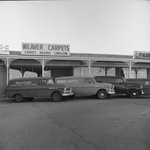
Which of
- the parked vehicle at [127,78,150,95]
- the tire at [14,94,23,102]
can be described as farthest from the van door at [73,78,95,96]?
the tire at [14,94,23,102]

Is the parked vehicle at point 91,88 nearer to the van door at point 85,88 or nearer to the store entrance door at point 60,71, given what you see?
the van door at point 85,88

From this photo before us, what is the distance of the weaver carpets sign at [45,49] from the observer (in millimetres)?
21219

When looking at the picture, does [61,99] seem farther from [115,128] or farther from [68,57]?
[115,128]

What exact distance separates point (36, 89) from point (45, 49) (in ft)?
24.0

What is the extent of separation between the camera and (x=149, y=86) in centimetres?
1812

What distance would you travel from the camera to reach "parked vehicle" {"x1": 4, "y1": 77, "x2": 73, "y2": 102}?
15.3 metres

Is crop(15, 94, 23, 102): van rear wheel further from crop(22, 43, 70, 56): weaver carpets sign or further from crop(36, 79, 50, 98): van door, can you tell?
crop(22, 43, 70, 56): weaver carpets sign

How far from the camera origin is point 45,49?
2175 centimetres

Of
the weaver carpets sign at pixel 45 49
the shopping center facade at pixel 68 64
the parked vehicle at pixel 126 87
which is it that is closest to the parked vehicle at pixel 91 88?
the parked vehicle at pixel 126 87

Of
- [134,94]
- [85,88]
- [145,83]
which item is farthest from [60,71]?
[145,83]

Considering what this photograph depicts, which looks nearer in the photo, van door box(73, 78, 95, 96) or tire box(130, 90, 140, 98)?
van door box(73, 78, 95, 96)

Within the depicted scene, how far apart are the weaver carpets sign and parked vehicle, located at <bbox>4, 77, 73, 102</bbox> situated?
614cm

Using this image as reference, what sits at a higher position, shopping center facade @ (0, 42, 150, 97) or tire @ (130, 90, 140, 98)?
shopping center facade @ (0, 42, 150, 97)

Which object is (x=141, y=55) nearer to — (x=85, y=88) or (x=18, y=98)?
(x=85, y=88)
